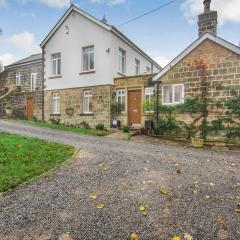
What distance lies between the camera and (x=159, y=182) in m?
6.68

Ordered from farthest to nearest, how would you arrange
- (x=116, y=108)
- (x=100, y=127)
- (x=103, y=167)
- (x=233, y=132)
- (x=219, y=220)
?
(x=116, y=108) < (x=100, y=127) < (x=233, y=132) < (x=103, y=167) < (x=219, y=220)

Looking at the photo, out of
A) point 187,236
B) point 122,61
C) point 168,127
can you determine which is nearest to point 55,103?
point 122,61

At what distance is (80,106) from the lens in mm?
20328

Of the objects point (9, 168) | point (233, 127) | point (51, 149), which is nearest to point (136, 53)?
point (233, 127)

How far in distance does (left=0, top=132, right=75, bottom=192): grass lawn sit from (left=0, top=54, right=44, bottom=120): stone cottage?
12953 millimetres

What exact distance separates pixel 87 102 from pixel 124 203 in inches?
603

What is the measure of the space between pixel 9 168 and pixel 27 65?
1964cm

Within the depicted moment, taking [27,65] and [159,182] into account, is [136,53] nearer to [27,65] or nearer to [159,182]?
[27,65]

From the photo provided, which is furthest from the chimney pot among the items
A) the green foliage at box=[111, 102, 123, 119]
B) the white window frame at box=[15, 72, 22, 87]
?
the white window frame at box=[15, 72, 22, 87]

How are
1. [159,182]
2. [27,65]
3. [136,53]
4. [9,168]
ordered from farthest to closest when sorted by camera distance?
[27,65] < [136,53] < [9,168] < [159,182]

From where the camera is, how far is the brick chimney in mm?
16156

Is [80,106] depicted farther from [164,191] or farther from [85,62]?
[164,191]

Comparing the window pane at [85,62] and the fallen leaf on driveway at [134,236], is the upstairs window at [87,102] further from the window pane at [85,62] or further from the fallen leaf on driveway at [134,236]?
the fallen leaf on driveway at [134,236]

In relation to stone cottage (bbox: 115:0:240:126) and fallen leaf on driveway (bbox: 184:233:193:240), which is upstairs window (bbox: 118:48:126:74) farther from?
fallen leaf on driveway (bbox: 184:233:193:240)
